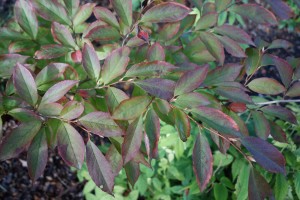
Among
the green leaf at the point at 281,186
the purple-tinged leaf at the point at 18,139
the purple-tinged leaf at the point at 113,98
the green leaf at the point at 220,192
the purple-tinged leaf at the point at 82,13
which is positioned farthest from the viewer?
the green leaf at the point at 220,192

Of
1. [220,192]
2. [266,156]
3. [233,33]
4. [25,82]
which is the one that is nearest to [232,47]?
[233,33]

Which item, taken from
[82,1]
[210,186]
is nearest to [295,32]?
[82,1]

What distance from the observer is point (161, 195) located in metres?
1.83

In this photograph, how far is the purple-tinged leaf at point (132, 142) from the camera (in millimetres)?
823

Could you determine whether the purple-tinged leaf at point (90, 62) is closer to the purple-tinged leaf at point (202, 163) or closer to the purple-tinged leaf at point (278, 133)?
the purple-tinged leaf at point (202, 163)

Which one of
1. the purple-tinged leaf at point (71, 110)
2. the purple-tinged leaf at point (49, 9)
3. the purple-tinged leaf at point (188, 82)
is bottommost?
the purple-tinged leaf at point (71, 110)

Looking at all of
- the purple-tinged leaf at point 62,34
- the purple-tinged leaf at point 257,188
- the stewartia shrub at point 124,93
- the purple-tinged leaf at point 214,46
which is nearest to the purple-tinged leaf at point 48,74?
the stewartia shrub at point 124,93

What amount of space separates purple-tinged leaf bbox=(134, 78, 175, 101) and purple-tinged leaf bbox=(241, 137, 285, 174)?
0.21m

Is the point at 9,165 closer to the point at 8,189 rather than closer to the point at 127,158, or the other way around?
the point at 8,189

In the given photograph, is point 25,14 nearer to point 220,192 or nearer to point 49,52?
point 49,52

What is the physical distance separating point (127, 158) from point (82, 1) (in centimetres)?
257

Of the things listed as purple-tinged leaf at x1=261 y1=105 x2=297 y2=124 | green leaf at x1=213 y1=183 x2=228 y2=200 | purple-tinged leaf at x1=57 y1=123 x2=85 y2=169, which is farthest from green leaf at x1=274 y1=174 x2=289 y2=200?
purple-tinged leaf at x1=57 y1=123 x2=85 y2=169

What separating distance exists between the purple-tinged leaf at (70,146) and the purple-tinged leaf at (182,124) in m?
0.23

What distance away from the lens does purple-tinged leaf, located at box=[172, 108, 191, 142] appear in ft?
2.90
